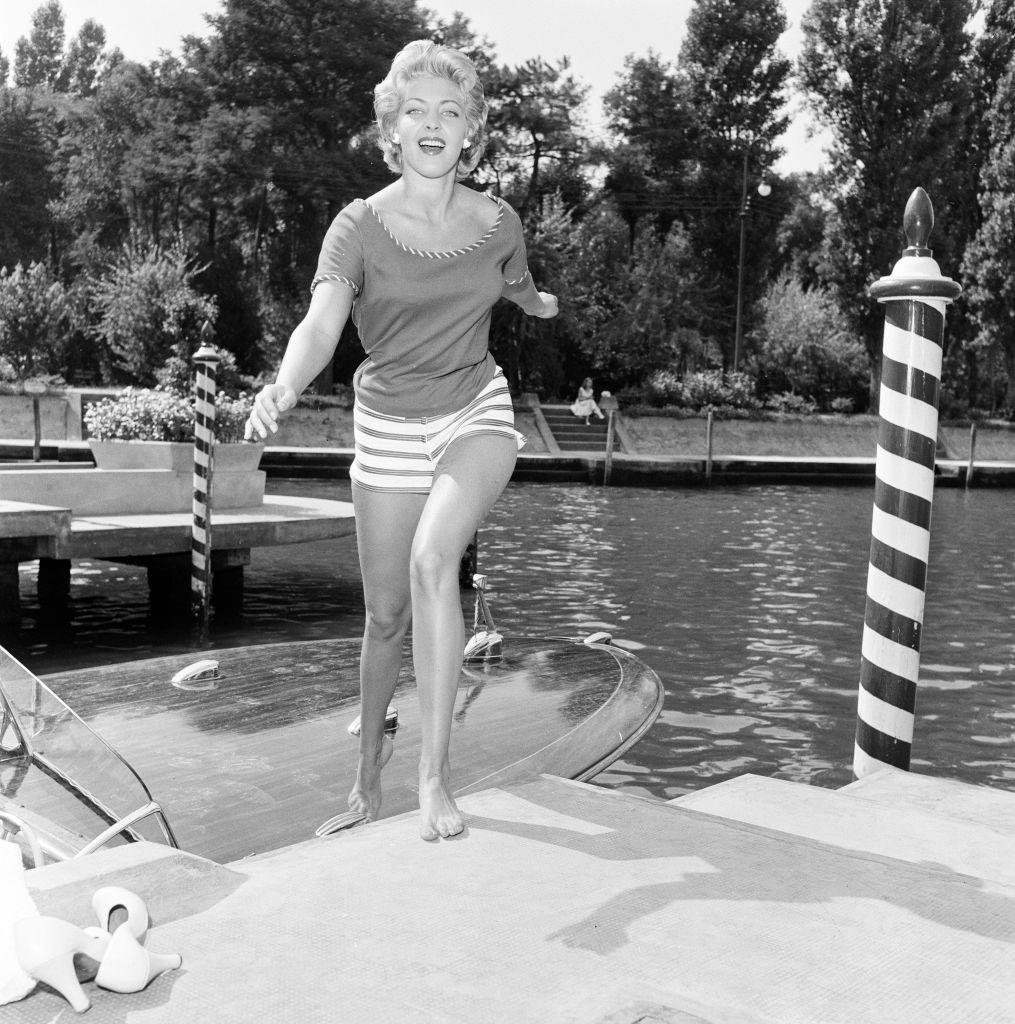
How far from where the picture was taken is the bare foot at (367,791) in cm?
339

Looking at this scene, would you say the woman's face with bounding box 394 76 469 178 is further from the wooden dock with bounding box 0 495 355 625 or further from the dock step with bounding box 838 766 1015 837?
the wooden dock with bounding box 0 495 355 625

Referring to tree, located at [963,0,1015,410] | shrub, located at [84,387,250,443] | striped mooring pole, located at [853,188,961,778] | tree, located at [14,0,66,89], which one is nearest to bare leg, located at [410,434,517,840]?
striped mooring pole, located at [853,188,961,778]

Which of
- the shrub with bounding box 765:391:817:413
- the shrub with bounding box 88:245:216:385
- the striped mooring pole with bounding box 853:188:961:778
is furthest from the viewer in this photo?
the shrub with bounding box 765:391:817:413

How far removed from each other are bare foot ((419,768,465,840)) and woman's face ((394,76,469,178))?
144cm

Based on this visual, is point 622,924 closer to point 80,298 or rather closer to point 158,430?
point 158,430

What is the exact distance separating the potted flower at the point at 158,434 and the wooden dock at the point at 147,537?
19.3 inches

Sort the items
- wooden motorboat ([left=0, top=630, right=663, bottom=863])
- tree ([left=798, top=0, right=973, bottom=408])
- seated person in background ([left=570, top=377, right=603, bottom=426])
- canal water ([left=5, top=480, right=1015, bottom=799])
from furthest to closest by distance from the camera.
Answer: tree ([left=798, top=0, right=973, bottom=408]), seated person in background ([left=570, top=377, right=603, bottom=426]), canal water ([left=5, top=480, right=1015, bottom=799]), wooden motorboat ([left=0, top=630, right=663, bottom=863])

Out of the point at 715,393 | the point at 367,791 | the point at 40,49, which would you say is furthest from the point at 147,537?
the point at 40,49

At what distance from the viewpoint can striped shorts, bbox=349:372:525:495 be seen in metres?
3.09

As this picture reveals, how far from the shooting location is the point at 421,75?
3133 mm

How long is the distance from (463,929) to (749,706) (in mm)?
6067

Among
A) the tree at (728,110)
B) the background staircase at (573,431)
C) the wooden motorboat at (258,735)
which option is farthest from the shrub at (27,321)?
the wooden motorboat at (258,735)

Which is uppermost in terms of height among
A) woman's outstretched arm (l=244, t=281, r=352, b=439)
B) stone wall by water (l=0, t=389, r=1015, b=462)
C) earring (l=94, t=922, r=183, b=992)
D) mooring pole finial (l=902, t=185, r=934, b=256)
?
mooring pole finial (l=902, t=185, r=934, b=256)

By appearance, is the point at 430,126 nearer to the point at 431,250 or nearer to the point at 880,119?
the point at 431,250
